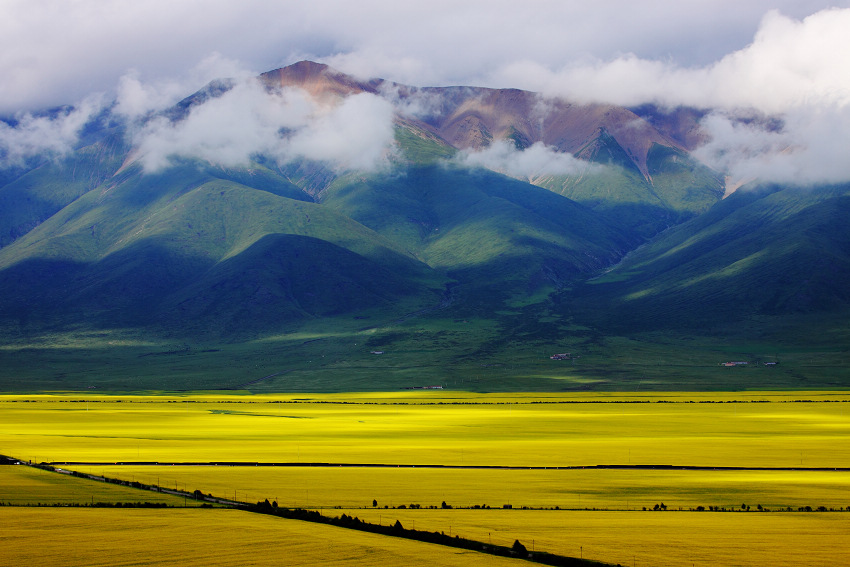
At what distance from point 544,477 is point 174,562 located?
28.8m

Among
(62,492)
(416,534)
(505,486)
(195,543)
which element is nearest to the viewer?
(195,543)

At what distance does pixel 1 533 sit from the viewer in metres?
38.8

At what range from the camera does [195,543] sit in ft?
126

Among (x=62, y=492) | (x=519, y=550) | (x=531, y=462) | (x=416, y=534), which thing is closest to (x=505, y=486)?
(x=531, y=462)

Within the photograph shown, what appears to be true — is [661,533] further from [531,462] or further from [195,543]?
[531,462]

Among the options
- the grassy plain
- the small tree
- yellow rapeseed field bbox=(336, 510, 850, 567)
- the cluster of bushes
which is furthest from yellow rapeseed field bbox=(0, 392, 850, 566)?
the grassy plain

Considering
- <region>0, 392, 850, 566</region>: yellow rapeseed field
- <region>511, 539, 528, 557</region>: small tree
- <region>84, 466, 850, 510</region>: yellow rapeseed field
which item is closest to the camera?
<region>511, 539, 528, 557</region>: small tree

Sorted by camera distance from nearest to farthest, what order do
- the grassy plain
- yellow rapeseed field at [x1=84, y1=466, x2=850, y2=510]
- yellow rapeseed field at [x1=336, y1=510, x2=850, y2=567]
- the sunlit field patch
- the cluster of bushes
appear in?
the grassy plain → yellow rapeseed field at [x1=336, y1=510, x2=850, y2=567] → the cluster of bushes → yellow rapeseed field at [x1=84, y1=466, x2=850, y2=510] → the sunlit field patch

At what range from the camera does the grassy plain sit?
35.4m

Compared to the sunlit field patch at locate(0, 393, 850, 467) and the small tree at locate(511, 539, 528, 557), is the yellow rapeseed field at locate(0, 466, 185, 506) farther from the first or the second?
the small tree at locate(511, 539, 528, 557)

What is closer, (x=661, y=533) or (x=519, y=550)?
(x=519, y=550)

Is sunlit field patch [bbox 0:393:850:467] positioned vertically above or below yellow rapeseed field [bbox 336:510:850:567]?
above

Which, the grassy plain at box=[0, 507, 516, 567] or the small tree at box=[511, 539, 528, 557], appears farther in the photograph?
the small tree at box=[511, 539, 528, 557]

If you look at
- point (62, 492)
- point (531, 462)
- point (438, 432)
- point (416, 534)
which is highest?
point (438, 432)
